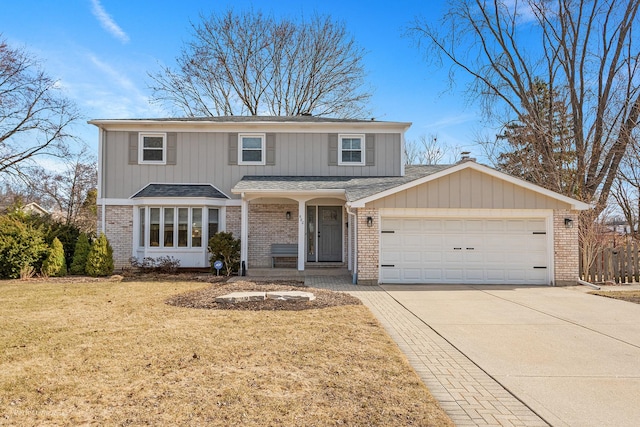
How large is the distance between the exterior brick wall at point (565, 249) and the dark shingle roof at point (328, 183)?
4.31 metres

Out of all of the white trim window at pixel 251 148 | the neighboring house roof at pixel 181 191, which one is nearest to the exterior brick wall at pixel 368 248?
the white trim window at pixel 251 148

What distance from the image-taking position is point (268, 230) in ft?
50.1

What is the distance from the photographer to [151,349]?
5340mm

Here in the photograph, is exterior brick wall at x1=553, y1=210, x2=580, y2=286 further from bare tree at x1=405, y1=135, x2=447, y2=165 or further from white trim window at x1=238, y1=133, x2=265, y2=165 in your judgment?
bare tree at x1=405, y1=135, x2=447, y2=165

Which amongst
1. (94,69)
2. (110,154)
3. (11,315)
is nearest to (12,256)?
(110,154)

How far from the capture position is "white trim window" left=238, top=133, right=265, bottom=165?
51.8 feet

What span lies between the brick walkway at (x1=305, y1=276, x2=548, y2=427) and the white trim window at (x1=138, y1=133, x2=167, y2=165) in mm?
11499

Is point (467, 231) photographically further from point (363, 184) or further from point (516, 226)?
point (363, 184)

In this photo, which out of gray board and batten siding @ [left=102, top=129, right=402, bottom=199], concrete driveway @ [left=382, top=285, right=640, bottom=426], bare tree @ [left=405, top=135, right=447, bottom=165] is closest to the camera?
concrete driveway @ [left=382, top=285, right=640, bottom=426]

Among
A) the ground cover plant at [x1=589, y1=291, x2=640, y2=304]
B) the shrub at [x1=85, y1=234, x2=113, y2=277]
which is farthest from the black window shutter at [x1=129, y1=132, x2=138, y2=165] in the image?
the ground cover plant at [x1=589, y1=291, x2=640, y2=304]

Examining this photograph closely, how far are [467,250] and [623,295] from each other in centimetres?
393

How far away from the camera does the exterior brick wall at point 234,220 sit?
15.1 meters

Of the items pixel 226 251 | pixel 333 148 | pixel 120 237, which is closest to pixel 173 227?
pixel 120 237

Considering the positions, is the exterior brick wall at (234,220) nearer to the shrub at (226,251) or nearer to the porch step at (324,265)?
the shrub at (226,251)
